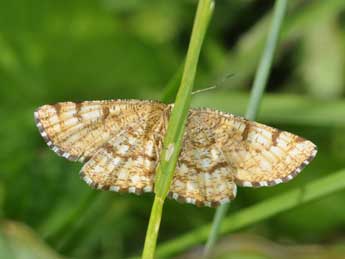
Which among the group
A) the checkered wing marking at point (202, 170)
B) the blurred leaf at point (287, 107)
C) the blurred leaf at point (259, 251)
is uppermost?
the blurred leaf at point (287, 107)

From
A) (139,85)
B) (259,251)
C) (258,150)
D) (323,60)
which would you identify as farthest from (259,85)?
(323,60)

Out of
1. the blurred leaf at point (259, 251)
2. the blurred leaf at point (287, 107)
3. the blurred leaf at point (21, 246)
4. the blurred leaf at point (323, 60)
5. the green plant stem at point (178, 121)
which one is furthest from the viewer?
the blurred leaf at point (323, 60)

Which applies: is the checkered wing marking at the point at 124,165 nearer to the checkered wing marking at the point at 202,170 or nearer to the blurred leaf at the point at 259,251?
the checkered wing marking at the point at 202,170

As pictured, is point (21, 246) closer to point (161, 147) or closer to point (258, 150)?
point (161, 147)

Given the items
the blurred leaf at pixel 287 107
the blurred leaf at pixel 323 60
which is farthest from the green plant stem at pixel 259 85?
the blurred leaf at pixel 323 60

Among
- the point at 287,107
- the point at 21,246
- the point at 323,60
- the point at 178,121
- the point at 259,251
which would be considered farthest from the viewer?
the point at 323,60

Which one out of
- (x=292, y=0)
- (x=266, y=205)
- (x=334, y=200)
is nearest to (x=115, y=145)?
(x=266, y=205)

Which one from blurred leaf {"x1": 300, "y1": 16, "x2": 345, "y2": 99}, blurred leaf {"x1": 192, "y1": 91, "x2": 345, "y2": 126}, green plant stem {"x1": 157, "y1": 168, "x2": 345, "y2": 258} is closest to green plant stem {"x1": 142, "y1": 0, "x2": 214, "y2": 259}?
green plant stem {"x1": 157, "y1": 168, "x2": 345, "y2": 258}

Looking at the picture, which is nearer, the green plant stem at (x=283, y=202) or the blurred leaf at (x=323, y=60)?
the green plant stem at (x=283, y=202)
